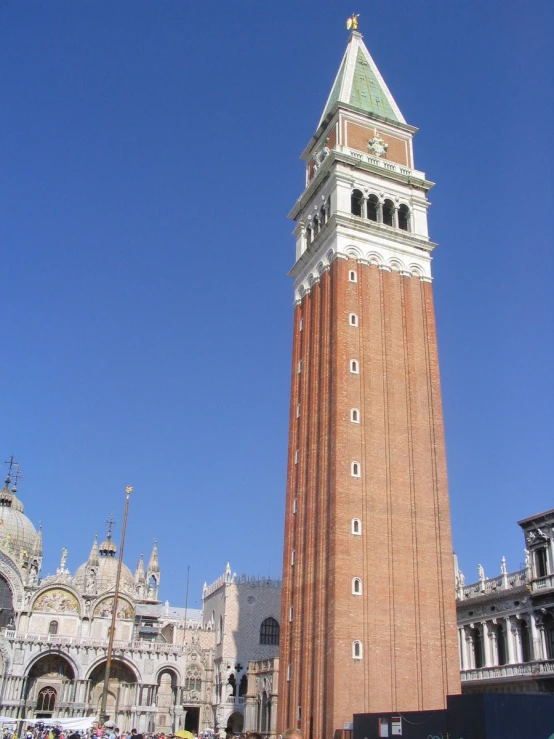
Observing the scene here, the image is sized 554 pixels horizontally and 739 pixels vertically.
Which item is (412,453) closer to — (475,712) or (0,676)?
(475,712)

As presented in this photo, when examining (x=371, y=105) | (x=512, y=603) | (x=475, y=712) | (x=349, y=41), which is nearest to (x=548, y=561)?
(x=512, y=603)

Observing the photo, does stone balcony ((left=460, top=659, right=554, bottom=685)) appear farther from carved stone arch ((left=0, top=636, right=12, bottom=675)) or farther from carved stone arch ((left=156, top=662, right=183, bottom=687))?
carved stone arch ((left=0, top=636, right=12, bottom=675))

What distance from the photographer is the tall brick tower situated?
39.7 meters

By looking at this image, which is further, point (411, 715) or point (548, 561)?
point (548, 561)

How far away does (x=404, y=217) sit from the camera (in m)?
54.3

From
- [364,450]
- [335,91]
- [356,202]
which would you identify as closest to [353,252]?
[356,202]

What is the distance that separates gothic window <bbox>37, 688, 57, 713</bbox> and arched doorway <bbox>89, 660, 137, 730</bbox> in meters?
2.98

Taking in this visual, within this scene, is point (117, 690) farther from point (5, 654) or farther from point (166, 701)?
point (5, 654)

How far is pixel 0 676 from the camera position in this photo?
57812 mm

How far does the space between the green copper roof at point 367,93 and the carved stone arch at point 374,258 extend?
12.7 meters

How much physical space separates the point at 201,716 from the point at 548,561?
3776 centimetres

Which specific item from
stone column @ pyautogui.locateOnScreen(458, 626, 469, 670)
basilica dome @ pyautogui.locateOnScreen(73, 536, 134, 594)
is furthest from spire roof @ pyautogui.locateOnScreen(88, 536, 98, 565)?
stone column @ pyautogui.locateOnScreen(458, 626, 469, 670)

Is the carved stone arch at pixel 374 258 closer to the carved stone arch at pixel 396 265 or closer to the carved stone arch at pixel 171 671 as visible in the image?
the carved stone arch at pixel 396 265

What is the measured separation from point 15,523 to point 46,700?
2211 cm
